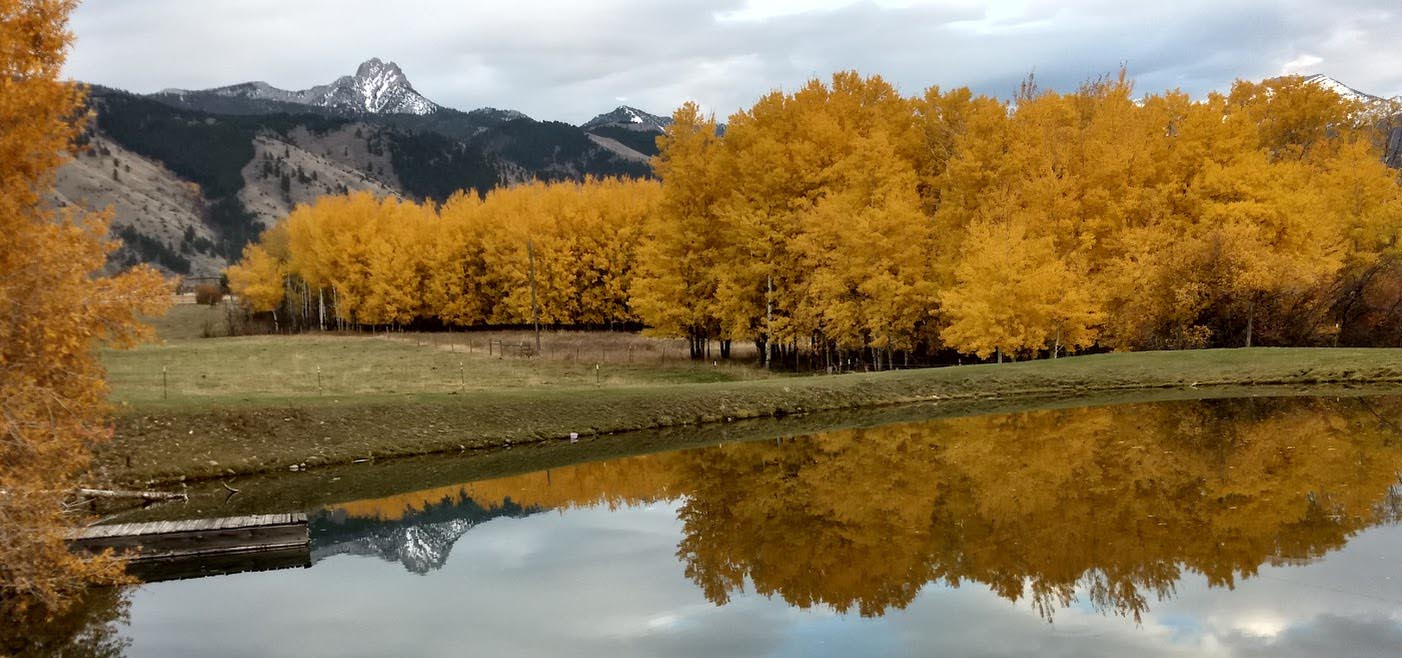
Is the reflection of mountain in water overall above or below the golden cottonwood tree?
below

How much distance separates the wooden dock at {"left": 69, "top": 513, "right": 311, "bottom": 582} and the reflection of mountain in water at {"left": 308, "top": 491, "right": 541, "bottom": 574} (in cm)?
64

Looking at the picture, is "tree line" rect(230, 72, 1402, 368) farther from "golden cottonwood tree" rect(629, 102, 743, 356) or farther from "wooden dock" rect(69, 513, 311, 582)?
"wooden dock" rect(69, 513, 311, 582)

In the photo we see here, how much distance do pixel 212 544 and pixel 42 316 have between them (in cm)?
569

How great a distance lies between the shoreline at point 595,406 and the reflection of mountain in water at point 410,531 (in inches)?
254

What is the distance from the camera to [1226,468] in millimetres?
21312

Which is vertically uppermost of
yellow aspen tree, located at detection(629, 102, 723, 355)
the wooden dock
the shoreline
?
yellow aspen tree, located at detection(629, 102, 723, 355)

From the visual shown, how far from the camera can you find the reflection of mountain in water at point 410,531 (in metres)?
18.5

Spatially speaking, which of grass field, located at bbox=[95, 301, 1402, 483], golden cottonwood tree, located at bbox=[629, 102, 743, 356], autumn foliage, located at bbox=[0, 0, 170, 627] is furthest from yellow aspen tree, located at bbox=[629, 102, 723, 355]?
autumn foliage, located at bbox=[0, 0, 170, 627]

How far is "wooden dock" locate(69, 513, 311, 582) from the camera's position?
57.9 ft

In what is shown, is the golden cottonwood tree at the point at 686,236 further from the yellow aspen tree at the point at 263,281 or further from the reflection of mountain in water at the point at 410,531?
the yellow aspen tree at the point at 263,281

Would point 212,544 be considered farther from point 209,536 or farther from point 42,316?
point 42,316

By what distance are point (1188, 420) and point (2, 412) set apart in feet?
92.3

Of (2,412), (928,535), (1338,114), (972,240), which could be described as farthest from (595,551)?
(1338,114)

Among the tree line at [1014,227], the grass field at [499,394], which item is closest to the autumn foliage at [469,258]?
the grass field at [499,394]
